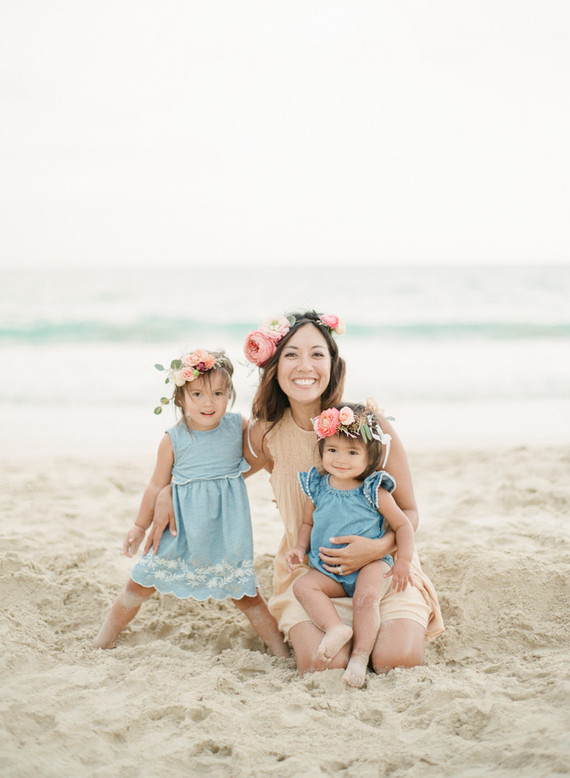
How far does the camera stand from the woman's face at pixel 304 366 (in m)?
3.26

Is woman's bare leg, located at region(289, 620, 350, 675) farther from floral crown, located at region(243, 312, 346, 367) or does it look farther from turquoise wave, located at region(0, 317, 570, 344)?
turquoise wave, located at region(0, 317, 570, 344)

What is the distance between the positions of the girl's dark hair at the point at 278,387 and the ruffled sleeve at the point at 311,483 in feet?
1.17

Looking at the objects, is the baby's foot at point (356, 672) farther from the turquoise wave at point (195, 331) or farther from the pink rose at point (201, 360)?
the turquoise wave at point (195, 331)

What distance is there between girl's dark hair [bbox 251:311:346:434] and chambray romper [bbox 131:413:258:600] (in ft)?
0.95

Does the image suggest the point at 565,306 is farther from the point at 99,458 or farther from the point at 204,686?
the point at 204,686

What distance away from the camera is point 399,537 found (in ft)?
9.84

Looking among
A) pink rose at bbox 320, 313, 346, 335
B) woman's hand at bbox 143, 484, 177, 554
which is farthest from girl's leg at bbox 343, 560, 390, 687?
pink rose at bbox 320, 313, 346, 335

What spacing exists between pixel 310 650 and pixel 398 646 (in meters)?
0.38

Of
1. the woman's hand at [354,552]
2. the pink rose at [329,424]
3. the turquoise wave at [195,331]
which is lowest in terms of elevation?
the woman's hand at [354,552]

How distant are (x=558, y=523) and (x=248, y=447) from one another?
7.57 ft

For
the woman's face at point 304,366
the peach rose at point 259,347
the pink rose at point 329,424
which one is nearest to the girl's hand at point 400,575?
the pink rose at point 329,424

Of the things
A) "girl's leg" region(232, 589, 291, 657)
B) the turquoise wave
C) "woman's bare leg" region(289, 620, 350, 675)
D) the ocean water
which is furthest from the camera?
the turquoise wave

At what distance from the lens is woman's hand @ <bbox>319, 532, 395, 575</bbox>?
117 inches

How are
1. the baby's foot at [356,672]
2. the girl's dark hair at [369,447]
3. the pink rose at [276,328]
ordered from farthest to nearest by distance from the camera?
the pink rose at [276,328] → the girl's dark hair at [369,447] → the baby's foot at [356,672]
